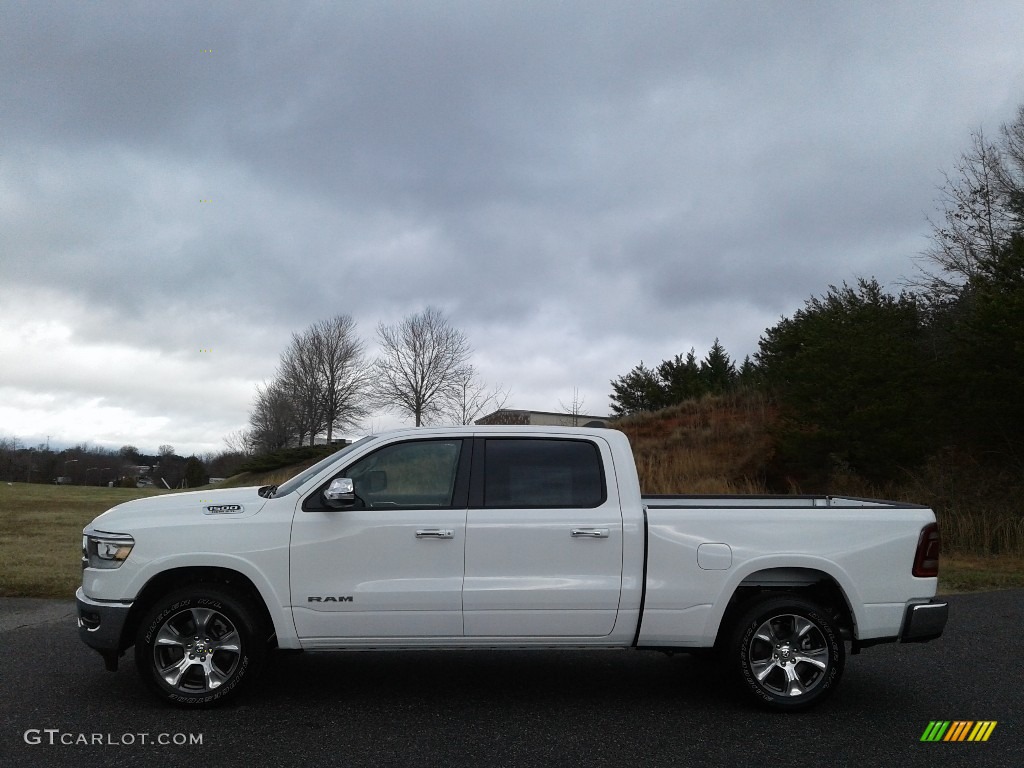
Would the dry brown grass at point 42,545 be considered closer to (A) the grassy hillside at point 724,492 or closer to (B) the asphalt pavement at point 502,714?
(A) the grassy hillside at point 724,492

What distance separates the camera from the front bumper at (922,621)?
5.80m

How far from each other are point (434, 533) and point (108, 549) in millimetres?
2103

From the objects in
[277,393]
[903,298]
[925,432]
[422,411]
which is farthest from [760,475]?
[277,393]

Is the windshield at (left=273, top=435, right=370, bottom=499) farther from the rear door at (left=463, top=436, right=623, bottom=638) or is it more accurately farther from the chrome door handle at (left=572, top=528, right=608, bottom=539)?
the chrome door handle at (left=572, top=528, right=608, bottom=539)

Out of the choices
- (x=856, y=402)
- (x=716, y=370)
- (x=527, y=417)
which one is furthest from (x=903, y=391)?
(x=716, y=370)

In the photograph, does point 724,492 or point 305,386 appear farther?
point 305,386

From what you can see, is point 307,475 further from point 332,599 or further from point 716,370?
point 716,370

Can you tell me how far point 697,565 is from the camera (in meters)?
5.78

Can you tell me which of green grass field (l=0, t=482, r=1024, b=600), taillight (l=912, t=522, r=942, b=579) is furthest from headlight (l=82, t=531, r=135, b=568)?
taillight (l=912, t=522, r=942, b=579)

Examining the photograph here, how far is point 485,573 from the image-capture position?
5.69 meters

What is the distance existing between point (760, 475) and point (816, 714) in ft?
66.7

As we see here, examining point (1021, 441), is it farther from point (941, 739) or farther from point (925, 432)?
point (941, 739)

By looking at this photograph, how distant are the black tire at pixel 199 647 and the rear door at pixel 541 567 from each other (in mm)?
1414

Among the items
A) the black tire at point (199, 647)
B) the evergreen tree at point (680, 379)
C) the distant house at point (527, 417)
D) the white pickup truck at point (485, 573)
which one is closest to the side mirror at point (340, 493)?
the white pickup truck at point (485, 573)
